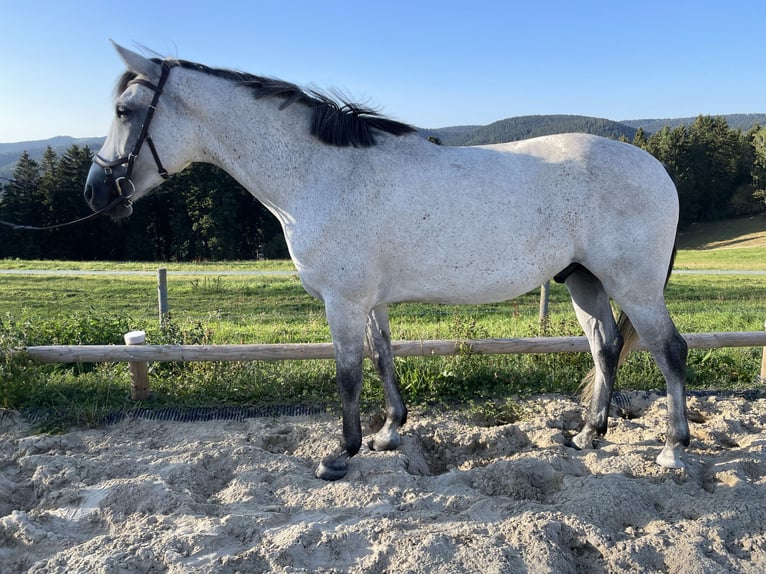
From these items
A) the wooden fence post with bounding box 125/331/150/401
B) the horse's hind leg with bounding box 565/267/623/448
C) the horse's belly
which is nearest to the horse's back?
the horse's belly

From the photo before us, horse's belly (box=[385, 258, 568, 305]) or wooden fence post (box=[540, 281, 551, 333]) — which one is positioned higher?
horse's belly (box=[385, 258, 568, 305])

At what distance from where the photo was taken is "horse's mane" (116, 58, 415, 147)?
3.06 meters

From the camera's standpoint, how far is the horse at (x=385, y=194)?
293 cm

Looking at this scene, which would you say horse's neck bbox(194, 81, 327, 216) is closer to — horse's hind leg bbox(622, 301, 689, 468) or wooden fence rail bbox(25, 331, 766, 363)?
wooden fence rail bbox(25, 331, 766, 363)

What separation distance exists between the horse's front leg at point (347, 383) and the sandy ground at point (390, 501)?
0.34 feet

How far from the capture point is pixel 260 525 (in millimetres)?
2523

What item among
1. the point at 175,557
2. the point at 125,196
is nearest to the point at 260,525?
the point at 175,557

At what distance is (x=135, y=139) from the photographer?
289 cm

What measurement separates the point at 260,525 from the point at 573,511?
160cm

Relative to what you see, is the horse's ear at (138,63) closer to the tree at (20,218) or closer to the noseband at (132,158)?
the noseband at (132,158)

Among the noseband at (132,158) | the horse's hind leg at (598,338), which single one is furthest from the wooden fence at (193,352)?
the noseband at (132,158)

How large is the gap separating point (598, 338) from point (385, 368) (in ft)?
5.18

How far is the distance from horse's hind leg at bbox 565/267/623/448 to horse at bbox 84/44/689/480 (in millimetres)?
455

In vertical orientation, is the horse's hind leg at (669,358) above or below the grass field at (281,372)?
above
